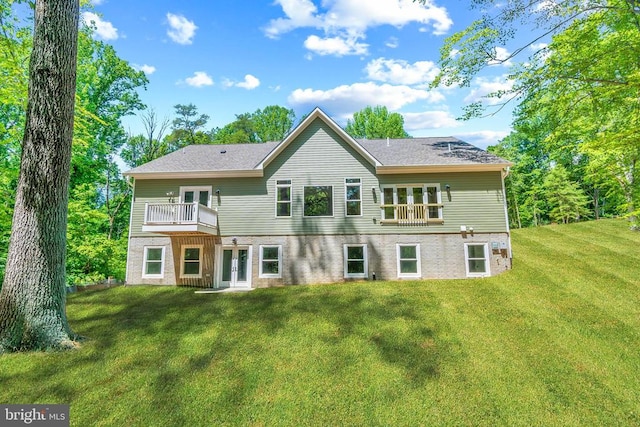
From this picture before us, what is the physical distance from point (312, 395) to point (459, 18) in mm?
13735

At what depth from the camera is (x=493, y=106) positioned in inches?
424

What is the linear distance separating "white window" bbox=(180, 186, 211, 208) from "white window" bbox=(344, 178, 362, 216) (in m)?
6.52

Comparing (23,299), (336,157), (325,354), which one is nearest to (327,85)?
(336,157)

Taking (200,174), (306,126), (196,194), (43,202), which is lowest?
(43,202)

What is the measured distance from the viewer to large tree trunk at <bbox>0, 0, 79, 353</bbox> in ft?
19.3

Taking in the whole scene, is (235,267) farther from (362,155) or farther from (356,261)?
(362,155)

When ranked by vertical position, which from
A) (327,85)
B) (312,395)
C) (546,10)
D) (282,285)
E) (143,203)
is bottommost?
(312,395)

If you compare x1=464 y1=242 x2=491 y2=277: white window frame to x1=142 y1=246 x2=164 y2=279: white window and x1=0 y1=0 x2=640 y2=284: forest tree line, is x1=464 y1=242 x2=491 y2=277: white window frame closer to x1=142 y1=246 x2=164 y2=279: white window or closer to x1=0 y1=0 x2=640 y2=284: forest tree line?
x1=0 y1=0 x2=640 y2=284: forest tree line

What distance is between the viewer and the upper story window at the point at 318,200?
13875 millimetres

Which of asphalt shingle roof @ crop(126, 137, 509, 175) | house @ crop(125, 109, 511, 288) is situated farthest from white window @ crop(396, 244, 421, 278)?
asphalt shingle roof @ crop(126, 137, 509, 175)

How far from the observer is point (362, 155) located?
1393 cm

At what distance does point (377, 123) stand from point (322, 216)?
74.6 ft

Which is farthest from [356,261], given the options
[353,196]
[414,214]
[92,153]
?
[92,153]

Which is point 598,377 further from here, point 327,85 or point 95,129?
point 95,129
